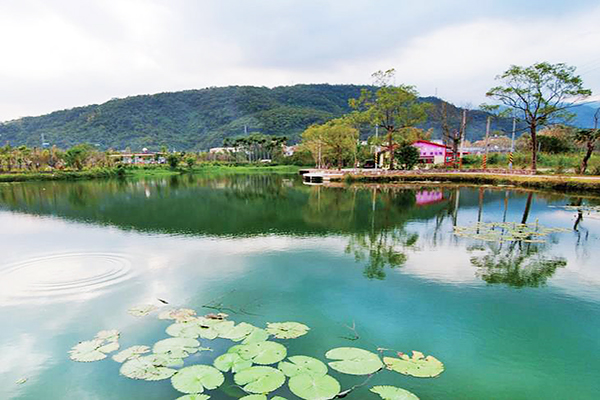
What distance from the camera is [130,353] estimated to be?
14.6 feet

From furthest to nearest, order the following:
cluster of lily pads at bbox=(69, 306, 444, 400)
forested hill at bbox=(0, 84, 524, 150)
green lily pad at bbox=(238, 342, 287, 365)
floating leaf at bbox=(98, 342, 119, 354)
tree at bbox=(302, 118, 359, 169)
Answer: forested hill at bbox=(0, 84, 524, 150)
tree at bbox=(302, 118, 359, 169)
floating leaf at bbox=(98, 342, 119, 354)
green lily pad at bbox=(238, 342, 287, 365)
cluster of lily pads at bbox=(69, 306, 444, 400)

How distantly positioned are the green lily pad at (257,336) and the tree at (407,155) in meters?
30.7

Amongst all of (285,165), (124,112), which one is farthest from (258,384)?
(124,112)

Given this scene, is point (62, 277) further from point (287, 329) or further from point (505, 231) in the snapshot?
point (505, 231)

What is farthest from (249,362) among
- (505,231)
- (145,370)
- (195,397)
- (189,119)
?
(189,119)

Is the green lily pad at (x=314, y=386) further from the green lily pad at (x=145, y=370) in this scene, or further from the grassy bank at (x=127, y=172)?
the grassy bank at (x=127, y=172)

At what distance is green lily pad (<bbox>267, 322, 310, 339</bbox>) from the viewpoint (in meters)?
4.83

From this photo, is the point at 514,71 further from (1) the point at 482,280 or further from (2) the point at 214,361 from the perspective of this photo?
(2) the point at 214,361

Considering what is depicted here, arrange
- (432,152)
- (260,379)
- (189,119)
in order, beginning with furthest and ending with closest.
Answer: (189,119) < (432,152) < (260,379)

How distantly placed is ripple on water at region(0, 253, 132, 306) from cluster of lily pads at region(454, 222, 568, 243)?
1035 centimetres

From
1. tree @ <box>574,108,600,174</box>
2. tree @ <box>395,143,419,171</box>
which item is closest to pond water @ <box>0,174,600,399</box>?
tree @ <box>574,108,600,174</box>

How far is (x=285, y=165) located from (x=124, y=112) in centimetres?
7623

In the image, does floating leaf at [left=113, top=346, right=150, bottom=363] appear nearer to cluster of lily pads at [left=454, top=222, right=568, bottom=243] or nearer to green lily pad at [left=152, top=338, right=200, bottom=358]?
green lily pad at [left=152, top=338, right=200, bottom=358]

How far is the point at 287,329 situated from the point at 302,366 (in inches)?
45.4
